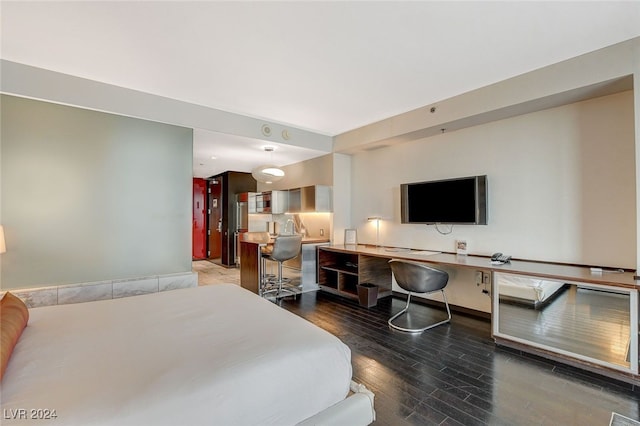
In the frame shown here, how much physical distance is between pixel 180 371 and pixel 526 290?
3099mm

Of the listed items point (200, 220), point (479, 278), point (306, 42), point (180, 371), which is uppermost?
point (306, 42)

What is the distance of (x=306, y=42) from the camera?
237 cm

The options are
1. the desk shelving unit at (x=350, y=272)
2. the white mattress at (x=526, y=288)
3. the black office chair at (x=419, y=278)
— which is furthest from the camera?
the desk shelving unit at (x=350, y=272)

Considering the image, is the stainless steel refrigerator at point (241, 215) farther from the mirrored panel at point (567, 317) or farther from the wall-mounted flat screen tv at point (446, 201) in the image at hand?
the mirrored panel at point (567, 317)

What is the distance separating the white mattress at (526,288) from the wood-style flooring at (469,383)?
0.54 meters

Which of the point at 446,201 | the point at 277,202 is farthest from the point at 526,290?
the point at 277,202

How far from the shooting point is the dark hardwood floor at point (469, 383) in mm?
1832

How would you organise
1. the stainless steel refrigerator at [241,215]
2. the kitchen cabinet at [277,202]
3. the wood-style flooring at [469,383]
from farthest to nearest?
the stainless steel refrigerator at [241,215]
the kitchen cabinet at [277,202]
the wood-style flooring at [469,383]

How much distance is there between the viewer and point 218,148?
4812 mm

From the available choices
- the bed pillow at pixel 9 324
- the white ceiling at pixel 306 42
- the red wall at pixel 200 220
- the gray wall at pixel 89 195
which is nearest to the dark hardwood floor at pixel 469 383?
the bed pillow at pixel 9 324

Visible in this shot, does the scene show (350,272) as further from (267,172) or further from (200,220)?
(200,220)

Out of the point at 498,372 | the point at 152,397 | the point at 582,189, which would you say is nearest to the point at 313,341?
the point at 152,397

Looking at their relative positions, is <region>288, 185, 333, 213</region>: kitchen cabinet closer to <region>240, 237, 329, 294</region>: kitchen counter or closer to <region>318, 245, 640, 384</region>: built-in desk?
<region>240, 237, 329, 294</region>: kitchen counter

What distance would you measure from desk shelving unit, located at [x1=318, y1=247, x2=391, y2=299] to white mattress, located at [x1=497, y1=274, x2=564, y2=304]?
1.73 metres
